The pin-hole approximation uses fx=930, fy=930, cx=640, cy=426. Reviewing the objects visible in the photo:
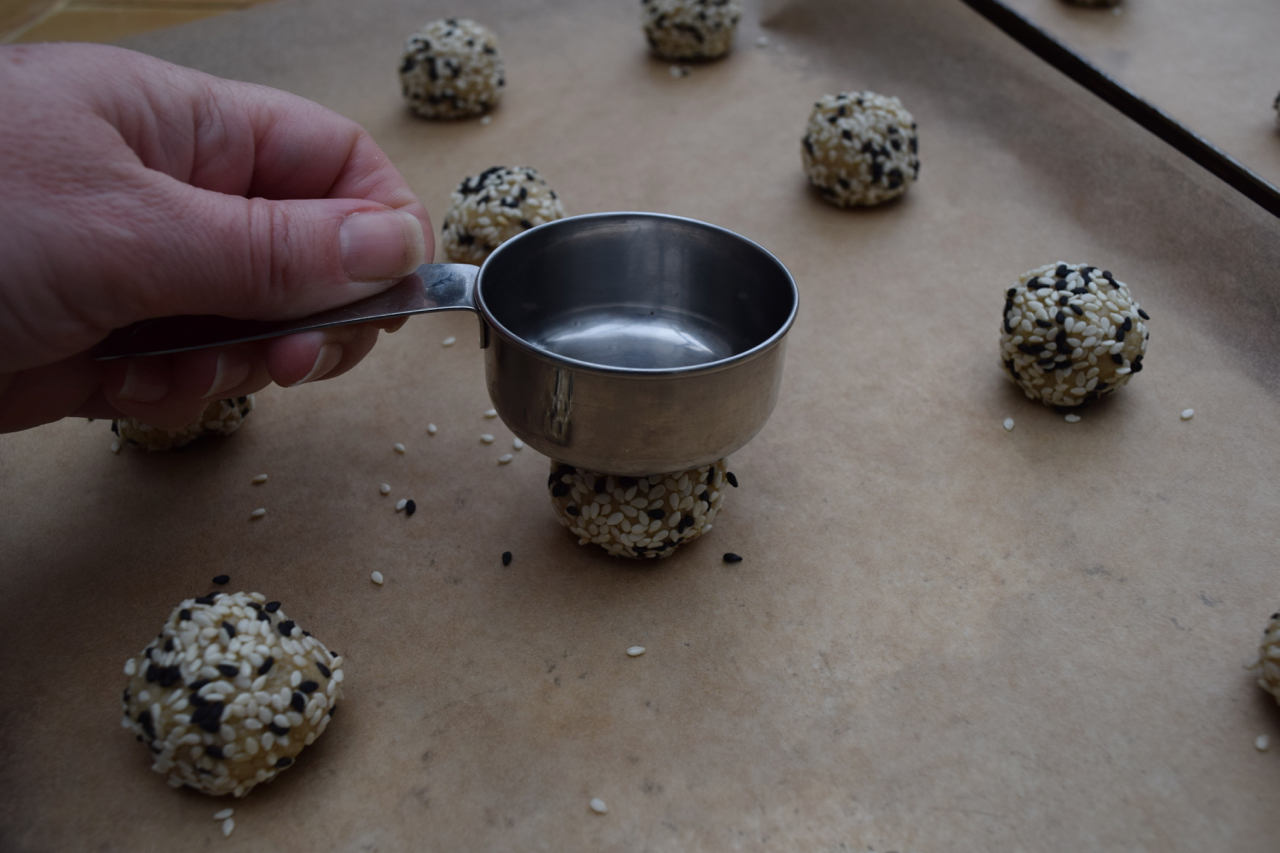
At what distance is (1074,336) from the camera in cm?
190

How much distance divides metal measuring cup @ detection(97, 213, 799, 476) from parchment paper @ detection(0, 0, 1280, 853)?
325 mm

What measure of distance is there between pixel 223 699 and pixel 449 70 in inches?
86.6

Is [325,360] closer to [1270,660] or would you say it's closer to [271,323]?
[271,323]

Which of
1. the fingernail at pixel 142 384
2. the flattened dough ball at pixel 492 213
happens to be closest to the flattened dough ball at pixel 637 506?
the fingernail at pixel 142 384

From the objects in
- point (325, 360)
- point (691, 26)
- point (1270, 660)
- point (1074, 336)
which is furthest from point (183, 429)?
point (691, 26)

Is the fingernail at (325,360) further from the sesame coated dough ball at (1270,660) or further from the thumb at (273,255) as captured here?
the sesame coated dough ball at (1270,660)

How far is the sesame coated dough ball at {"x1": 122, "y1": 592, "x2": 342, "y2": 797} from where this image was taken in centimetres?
129

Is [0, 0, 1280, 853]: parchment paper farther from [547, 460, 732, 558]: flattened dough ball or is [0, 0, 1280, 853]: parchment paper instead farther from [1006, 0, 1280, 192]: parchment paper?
[1006, 0, 1280, 192]: parchment paper

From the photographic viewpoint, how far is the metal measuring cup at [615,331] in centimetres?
138

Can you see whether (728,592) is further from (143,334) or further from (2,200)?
(2,200)

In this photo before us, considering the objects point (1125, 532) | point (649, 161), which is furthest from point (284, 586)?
point (649, 161)

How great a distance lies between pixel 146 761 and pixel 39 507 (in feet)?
2.21

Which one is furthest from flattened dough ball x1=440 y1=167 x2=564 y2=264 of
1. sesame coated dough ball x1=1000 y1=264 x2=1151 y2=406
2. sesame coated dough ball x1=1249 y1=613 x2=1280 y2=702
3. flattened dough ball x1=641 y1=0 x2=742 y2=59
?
sesame coated dough ball x1=1249 y1=613 x2=1280 y2=702

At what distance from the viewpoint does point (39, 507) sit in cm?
179
